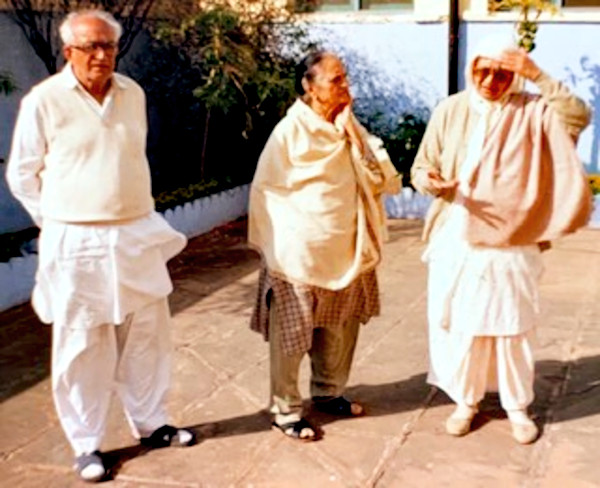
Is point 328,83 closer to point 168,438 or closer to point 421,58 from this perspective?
point 168,438

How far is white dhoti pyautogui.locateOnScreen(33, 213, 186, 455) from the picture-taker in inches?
139

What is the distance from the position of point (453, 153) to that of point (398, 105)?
5.98 meters

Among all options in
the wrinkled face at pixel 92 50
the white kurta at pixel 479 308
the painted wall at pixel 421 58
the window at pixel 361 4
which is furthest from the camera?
the window at pixel 361 4

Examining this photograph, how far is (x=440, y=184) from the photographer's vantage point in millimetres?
3689

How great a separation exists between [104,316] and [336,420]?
1.26 meters

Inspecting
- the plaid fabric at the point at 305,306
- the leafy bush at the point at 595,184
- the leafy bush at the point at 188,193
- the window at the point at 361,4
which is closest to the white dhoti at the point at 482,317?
the plaid fabric at the point at 305,306

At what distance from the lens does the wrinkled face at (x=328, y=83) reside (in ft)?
12.0

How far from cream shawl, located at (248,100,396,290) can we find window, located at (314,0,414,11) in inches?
243

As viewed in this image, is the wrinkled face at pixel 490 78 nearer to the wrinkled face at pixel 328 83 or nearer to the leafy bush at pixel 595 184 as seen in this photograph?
the wrinkled face at pixel 328 83

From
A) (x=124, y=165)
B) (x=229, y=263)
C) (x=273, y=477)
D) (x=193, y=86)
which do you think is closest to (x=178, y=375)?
(x=273, y=477)

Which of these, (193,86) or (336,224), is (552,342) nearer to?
(336,224)

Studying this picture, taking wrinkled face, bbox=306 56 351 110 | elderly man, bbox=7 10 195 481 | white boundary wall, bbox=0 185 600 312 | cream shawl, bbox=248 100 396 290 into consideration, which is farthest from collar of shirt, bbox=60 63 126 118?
white boundary wall, bbox=0 185 600 312

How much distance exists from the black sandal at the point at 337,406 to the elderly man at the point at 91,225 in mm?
903

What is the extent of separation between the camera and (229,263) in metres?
7.48
